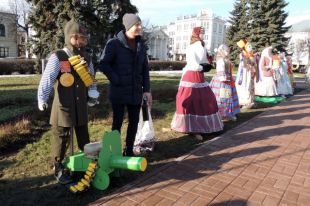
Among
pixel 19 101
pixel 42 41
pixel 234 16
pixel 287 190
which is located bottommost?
pixel 287 190

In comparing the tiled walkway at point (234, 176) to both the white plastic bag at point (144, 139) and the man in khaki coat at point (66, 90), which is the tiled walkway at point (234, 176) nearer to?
the white plastic bag at point (144, 139)

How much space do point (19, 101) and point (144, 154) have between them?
5.23 m

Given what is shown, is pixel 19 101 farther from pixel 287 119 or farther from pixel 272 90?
pixel 272 90

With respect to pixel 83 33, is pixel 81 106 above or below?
below

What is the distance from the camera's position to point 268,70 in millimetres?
12086

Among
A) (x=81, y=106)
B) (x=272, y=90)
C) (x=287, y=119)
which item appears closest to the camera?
(x=81, y=106)

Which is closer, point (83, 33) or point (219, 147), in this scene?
point (83, 33)

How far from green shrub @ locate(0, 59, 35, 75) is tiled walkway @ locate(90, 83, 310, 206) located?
20805 millimetres

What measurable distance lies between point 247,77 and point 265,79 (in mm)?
1673

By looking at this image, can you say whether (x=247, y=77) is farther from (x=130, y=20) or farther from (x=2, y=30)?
(x=2, y=30)

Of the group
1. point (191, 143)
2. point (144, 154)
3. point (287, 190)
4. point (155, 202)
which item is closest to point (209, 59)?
point (191, 143)

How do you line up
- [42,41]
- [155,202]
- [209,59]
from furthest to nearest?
[42,41], [209,59], [155,202]

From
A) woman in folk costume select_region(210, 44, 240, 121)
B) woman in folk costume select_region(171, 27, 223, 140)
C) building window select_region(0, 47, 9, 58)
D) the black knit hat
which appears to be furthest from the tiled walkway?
building window select_region(0, 47, 9, 58)

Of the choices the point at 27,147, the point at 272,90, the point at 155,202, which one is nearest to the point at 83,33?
the point at 155,202
